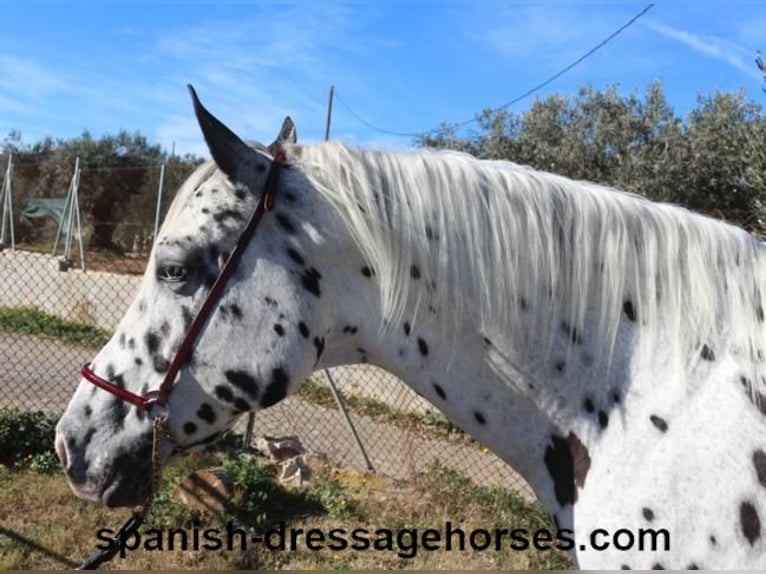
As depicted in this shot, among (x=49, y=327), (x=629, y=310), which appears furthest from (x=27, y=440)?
(x=49, y=327)

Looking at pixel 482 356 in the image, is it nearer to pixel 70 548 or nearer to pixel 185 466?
pixel 70 548

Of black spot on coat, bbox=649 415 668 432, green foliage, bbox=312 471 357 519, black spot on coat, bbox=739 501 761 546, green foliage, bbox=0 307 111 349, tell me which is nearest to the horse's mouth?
black spot on coat, bbox=649 415 668 432

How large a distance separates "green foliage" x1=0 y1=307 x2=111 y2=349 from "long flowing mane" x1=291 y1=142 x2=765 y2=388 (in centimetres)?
885

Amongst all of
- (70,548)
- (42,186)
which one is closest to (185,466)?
(70,548)

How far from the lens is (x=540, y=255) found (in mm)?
1819

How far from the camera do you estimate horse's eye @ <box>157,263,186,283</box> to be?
1.82 metres

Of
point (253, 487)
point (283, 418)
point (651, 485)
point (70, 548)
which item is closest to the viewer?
point (651, 485)

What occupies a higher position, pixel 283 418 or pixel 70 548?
pixel 283 418

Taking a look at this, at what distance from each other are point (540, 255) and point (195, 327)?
3.10 ft

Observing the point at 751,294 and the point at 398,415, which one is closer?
the point at 751,294

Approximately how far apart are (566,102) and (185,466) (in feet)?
36.6

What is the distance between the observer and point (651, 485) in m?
1.61

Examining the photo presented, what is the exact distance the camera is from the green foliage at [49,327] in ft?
32.9

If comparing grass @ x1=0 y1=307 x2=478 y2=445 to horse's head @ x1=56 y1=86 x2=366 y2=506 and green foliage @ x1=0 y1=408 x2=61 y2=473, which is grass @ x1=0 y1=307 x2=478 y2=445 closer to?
green foliage @ x1=0 y1=408 x2=61 y2=473
